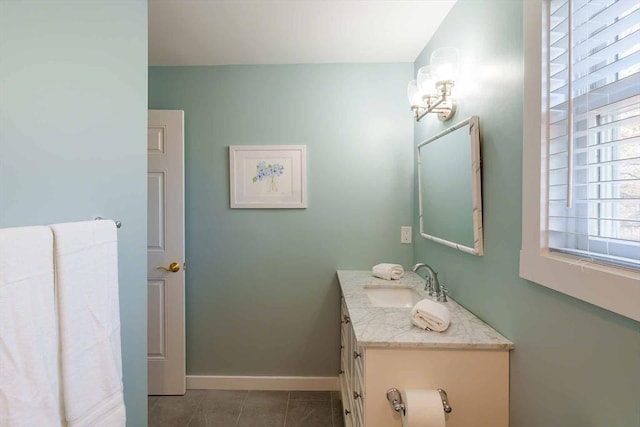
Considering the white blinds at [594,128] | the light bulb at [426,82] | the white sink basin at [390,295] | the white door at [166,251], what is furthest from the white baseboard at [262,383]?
the light bulb at [426,82]

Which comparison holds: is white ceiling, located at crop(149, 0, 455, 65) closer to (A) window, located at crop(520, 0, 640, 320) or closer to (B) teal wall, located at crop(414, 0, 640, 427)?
(B) teal wall, located at crop(414, 0, 640, 427)

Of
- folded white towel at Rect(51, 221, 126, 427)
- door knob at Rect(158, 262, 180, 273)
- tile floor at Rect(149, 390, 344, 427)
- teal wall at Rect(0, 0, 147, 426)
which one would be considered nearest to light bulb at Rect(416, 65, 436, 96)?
teal wall at Rect(0, 0, 147, 426)

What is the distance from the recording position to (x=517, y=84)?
1.09 meters

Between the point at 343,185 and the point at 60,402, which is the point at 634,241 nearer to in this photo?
the point at 60,402

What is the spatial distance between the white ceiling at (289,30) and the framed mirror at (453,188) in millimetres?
692

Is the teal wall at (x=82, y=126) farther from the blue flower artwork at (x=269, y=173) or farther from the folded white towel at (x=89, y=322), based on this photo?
the blue flower artwork at (x=269, y=173)

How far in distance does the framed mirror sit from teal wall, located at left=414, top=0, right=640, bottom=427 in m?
0.04

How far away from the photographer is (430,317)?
4.00 feet

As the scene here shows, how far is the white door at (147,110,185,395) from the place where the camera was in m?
2.19

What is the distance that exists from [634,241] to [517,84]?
2.15 ft

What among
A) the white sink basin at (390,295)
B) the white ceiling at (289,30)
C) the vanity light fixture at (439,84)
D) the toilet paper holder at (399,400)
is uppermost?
the white ceiling at (289,30)

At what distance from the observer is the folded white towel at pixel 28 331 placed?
712 mm

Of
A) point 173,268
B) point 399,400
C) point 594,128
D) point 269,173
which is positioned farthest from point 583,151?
point 173,268

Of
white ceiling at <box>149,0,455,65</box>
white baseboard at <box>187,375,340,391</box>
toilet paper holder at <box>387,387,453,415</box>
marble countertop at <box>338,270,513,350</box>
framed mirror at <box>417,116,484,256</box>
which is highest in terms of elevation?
white ceiling at <box>149,0,455,65</box>
